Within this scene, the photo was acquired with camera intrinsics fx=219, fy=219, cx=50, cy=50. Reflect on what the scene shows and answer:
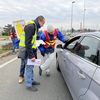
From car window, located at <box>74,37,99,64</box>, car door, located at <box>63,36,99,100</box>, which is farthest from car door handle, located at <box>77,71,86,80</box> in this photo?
car window, located at <box>74,37,99,64</box>

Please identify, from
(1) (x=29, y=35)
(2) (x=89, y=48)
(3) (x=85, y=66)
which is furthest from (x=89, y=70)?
(1) (x=29, y=35)

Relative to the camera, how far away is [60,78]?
678cm

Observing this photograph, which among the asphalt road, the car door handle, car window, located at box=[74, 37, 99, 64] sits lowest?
the asphalt road

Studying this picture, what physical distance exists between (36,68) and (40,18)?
3.21 meters

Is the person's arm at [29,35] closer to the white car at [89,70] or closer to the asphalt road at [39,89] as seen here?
the asphalt road at [39,89]

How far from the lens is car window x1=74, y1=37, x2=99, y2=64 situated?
338 cm

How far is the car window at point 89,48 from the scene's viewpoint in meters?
3.38

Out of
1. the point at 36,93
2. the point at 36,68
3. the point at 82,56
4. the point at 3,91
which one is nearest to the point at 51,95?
the point at 36,93

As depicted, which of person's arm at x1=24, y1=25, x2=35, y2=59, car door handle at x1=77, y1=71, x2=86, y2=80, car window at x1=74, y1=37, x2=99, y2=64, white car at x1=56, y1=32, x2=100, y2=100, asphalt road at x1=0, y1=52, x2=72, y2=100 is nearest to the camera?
white car at x1=56, y1=32, x2=100, y2=100

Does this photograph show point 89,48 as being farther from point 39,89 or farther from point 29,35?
point 39,89

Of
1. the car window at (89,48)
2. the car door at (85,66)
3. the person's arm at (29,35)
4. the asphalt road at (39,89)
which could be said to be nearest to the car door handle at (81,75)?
the car door at (85,66)

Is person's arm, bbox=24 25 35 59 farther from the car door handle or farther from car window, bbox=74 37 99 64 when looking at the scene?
the car door handle

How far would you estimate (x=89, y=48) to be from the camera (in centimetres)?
377

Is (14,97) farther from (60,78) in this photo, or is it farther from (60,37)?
(60,37)
